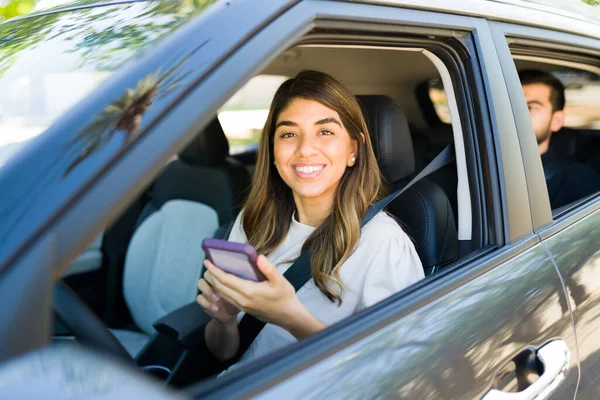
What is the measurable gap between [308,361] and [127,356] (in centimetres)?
29

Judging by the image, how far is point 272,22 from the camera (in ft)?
3.44

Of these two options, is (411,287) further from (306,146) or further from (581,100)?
(581,100)

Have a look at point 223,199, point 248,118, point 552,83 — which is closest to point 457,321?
point 552,83

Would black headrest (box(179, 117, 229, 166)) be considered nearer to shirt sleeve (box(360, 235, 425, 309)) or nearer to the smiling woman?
the smiling woman

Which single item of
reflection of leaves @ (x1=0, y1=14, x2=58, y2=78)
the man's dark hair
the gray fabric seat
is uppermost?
reflection of leaves @ (x1=0, y1=14, x2=58, y2=78)

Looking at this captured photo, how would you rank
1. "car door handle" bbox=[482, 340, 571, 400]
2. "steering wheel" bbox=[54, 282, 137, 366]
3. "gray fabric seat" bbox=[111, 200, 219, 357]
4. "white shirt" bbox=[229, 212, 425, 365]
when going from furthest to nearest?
"gray fabric seat" bbox=[111, 200, 219, 357] < "white shirt" bbox=[229, 212, 425, 365] < "car door handle" bbox=[482, 340, 571, 400] < "steering wheel" bbox=[54, 282, 137, 366]

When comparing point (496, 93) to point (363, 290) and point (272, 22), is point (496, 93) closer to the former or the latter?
point (363, 290)

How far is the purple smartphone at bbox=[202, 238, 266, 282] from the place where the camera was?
135 centimetres

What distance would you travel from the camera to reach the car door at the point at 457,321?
3.35 feet

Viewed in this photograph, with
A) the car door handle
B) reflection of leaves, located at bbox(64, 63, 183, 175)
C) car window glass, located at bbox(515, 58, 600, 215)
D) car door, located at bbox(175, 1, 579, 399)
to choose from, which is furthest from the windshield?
car window glass, located at bbox(515, 58, 600, 215)

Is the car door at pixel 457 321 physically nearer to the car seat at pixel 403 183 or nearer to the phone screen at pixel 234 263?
the phone screen at pixel 234 263

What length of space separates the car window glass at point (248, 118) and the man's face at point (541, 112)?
3.84ft

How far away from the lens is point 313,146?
1.93 metres

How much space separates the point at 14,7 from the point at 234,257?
2740 millimetres
